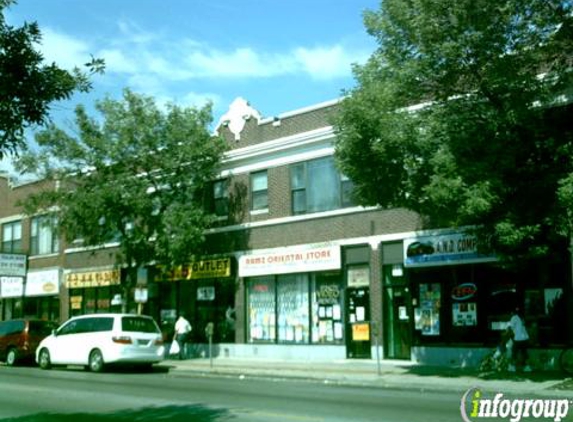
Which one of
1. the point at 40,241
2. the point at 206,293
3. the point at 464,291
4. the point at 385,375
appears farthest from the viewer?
the point at 40,241

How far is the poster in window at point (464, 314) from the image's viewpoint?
21406mm

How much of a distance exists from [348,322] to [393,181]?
300 inches

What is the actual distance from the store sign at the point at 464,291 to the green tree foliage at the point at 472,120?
4403 mm

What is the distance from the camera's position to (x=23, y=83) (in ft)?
30.8

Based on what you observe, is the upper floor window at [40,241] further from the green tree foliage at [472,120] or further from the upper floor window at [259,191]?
the green tree foliage at [472,120]

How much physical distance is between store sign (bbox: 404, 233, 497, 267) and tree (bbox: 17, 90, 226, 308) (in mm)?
7386

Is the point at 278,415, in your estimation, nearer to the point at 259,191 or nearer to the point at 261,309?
the point at 261,309

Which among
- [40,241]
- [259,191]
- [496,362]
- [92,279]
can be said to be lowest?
[496,362]

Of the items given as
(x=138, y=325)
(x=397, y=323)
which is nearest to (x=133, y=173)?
(x=138, y=325)

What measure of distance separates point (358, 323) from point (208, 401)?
32.3ft

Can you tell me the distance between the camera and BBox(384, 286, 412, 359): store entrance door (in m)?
22.9

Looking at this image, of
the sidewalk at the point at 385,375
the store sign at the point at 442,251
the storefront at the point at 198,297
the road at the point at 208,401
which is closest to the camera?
the road at the point at 208,401
